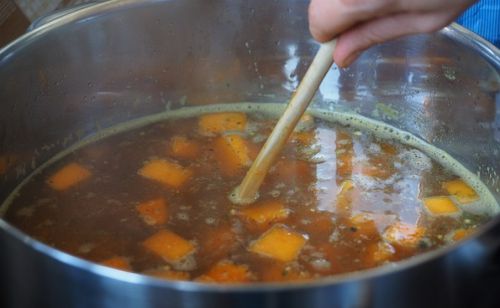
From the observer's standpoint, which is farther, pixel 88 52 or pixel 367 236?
pixel 88 52

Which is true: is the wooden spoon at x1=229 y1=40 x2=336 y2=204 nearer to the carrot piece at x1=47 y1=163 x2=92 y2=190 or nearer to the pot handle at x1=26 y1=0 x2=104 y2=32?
the carrot piece at x1=47 y1=163 x2=92 y2=190

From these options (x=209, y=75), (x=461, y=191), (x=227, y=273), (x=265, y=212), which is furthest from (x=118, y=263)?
(x=461, y=191)

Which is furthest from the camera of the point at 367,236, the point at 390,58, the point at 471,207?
the point at 390,58

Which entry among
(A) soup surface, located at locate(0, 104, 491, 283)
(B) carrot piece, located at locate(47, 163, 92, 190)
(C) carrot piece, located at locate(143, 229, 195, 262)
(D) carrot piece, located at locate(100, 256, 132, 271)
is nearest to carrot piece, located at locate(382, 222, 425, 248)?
(A) soup surface, located at locate(0, 104, 491, 283)

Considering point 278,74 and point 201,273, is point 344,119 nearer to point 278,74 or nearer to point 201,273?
point 278,74

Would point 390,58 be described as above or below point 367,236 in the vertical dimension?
above

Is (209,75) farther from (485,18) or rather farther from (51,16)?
(485,18)

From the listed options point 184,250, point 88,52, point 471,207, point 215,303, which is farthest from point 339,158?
point 215,303
